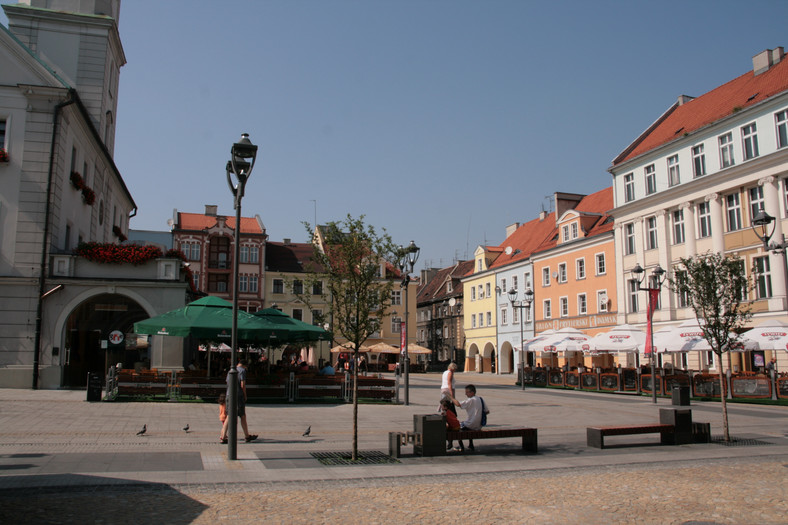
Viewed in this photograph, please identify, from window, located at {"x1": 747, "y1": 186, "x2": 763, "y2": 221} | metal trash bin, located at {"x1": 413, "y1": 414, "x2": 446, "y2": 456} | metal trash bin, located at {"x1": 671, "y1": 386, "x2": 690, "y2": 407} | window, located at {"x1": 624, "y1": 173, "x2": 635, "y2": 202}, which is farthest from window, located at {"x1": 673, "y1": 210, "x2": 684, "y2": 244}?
metal trash bin, located at {"x1": 413, "y1": 414, "x2": 446, "y2": 456}

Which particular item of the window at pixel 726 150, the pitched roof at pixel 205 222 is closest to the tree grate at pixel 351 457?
the window at pixel 726 150

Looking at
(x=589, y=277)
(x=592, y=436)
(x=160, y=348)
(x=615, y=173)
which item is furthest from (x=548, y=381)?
(x=592, y=436)

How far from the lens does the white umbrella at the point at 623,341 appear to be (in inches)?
1195

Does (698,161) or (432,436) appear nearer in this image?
(432,436)

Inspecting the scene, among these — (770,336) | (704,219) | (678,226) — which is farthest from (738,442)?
(678,226)

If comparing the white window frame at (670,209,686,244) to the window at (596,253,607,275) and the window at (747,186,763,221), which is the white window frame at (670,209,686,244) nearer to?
the window at (747,186,763,221)

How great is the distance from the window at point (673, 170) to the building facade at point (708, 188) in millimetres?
63

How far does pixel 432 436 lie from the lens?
38.0 feet

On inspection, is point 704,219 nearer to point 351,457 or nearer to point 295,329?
point 295,329

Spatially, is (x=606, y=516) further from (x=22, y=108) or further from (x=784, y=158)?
(x=784, y=158)

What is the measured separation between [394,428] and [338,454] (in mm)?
4354

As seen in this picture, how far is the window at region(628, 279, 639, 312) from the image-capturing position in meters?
41.3

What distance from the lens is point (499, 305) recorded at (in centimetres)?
6047

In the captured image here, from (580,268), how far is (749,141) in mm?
17182
